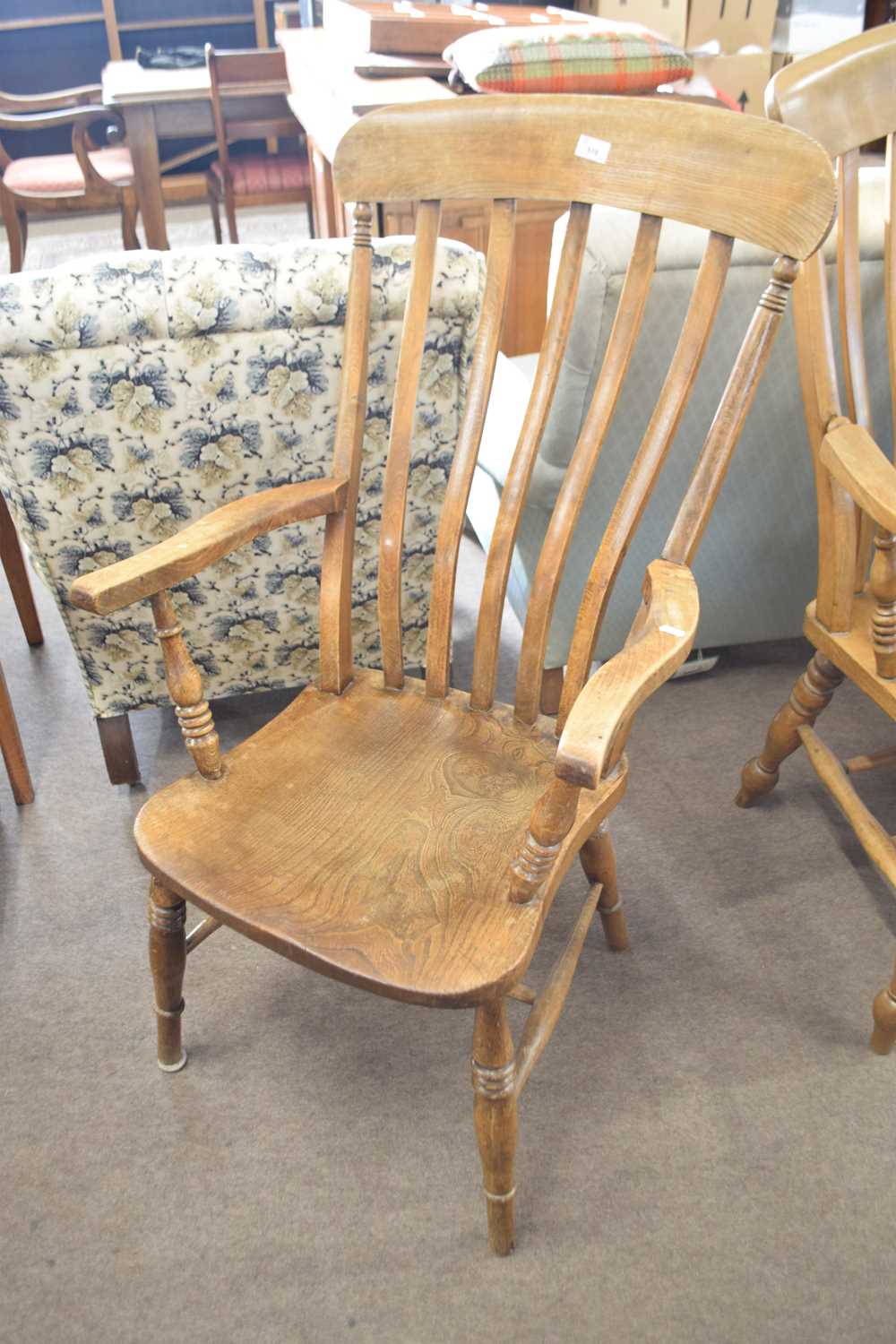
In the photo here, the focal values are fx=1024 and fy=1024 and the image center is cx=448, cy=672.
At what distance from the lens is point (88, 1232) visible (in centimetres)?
122

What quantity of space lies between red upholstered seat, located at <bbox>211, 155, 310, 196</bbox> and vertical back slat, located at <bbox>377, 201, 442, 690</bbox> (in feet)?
9.44

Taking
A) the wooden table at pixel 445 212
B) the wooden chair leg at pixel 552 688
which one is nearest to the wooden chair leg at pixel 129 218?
the wooden table at pixel 445 212

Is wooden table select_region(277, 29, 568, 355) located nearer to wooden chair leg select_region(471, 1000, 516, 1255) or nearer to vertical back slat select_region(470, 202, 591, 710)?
vertical back slat select_region(470, 202, 591, 710)

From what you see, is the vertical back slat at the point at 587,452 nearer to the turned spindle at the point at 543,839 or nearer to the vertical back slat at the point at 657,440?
the vertical back slat at the point at 657,440

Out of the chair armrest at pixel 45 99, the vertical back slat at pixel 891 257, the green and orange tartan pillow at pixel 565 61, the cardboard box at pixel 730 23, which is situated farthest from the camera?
the chair armrest at pixel 45 99

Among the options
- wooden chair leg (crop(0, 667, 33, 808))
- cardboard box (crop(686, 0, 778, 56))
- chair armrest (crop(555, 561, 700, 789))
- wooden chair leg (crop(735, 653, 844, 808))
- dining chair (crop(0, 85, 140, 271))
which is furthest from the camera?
dining chair (crop(0, 85, 140, 271))

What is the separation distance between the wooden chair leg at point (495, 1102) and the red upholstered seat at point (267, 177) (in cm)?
354

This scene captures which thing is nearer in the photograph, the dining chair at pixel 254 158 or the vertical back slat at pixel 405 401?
the vertical back slat at pixel 405 401

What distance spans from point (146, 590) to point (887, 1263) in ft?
3.72

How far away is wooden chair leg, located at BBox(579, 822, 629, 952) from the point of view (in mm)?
1396

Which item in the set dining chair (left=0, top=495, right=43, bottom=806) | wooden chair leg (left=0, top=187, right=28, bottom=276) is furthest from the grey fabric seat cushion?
wooden chair leg (left=0, top=187, right=28, bottom=276)

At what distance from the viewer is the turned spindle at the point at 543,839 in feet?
3.07

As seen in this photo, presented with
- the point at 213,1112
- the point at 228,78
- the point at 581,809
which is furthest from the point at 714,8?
the point at 213,1112

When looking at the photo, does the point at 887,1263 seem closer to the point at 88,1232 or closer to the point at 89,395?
the point at 88,1232
